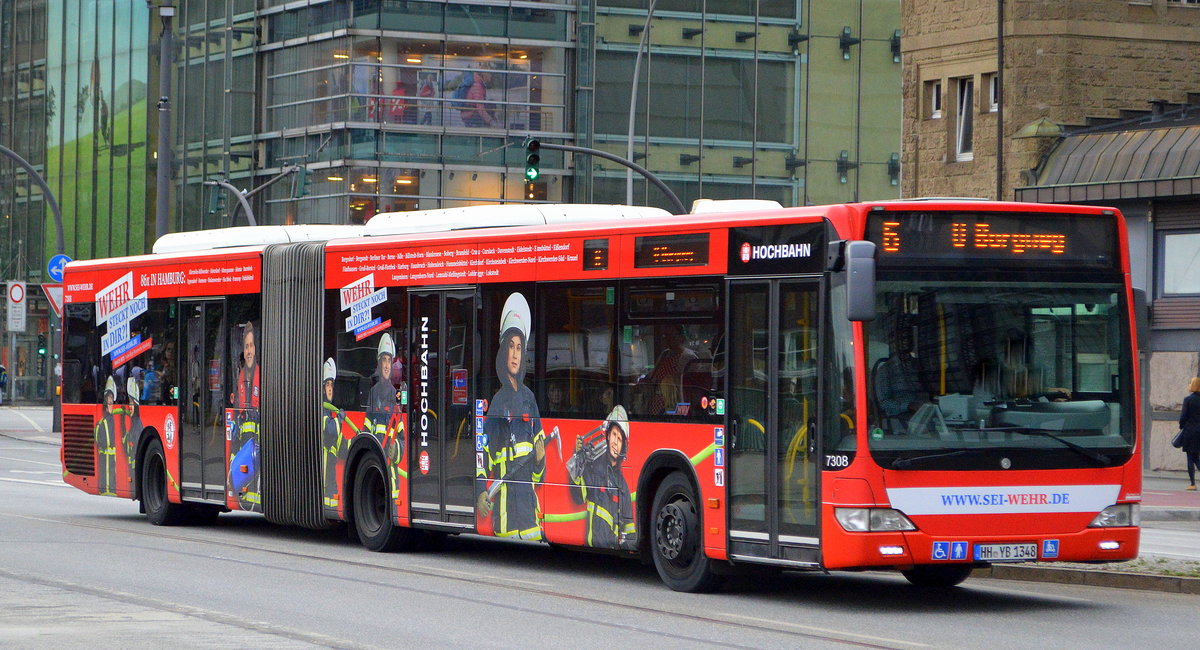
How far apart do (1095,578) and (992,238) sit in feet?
11.6

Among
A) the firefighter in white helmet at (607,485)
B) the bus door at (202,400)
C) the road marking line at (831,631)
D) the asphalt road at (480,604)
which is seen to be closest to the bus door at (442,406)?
the asphalt road at (480,604)

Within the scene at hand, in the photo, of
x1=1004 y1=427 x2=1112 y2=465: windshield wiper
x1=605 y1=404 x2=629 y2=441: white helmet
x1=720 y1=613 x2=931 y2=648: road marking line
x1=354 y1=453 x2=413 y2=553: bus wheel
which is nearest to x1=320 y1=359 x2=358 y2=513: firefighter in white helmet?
x1=354 y1=453 x2=413 y2=553: bus wheel

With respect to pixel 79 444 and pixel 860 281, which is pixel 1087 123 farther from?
pixel 860 281

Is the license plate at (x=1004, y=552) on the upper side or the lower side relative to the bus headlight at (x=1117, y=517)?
lower

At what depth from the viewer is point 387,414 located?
1698 centimetres

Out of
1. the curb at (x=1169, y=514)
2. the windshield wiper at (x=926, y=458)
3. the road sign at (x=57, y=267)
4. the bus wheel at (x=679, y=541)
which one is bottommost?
the curb at (x=1169, y=514)

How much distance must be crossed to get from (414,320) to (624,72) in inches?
1401

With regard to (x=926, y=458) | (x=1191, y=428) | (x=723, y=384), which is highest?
(x=723, y=384)

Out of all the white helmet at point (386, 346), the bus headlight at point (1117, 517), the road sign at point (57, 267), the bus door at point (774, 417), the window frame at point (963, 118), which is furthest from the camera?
the road sign at point (57, 267)

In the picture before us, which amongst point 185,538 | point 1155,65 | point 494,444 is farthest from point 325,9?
point 494,444

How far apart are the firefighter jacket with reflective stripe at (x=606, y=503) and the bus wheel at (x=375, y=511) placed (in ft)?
10.1

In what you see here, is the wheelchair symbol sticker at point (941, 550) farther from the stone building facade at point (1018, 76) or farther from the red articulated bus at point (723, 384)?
the stone building facade at point (1018, 76)

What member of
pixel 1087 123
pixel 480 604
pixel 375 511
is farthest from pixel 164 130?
pixel 480 604

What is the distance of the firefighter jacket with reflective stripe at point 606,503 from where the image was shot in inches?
550
